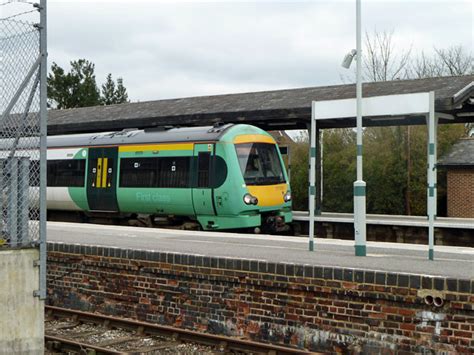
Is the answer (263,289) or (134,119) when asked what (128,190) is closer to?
(134,119)

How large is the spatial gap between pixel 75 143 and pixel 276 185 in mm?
6299

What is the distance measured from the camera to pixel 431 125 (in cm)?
1053

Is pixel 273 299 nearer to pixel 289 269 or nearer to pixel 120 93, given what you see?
pixel 289 269

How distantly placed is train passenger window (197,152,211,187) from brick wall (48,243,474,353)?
563 centimetres

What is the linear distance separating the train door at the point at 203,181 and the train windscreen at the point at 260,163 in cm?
78

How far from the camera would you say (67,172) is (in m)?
20.8

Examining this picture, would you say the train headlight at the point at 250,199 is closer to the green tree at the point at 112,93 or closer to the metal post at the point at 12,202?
the metal post at the point at 12,202

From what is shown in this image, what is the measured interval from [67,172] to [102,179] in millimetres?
1581

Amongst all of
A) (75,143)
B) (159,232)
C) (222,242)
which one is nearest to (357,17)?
(222,242)

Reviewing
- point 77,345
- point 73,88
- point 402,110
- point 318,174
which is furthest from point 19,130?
point 73,88

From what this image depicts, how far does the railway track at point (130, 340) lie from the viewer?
898 centimetres

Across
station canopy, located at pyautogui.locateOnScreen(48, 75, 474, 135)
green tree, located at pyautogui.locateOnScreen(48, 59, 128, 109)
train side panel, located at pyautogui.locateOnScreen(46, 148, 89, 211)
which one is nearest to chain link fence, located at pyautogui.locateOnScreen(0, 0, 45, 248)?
station canopy, located at pyautogui.locateOnScreen(48, 75, 474, 135)

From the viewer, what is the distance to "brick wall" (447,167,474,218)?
26469 mm

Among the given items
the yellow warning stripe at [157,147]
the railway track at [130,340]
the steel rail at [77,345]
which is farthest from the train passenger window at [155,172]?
the steel rail at [77,345]
